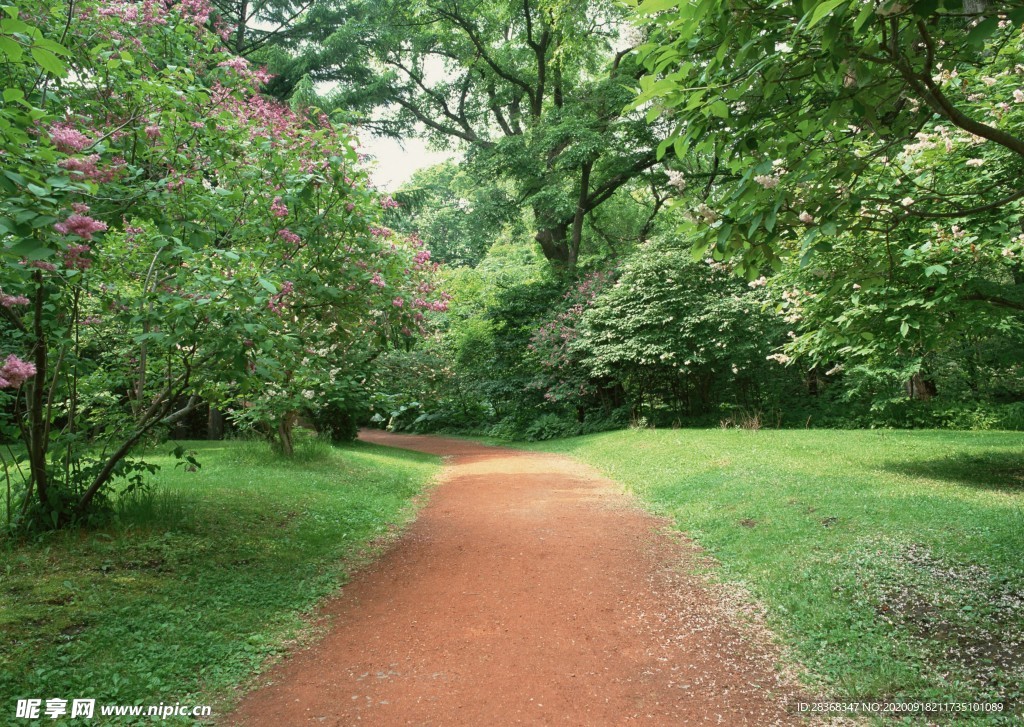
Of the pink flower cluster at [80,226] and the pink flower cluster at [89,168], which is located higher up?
the pink flower cluster at [89,168]

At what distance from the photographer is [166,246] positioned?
4.54 meters

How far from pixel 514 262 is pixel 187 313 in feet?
99.0

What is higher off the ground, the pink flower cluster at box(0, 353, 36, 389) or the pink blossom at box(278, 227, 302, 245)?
the pink blossom at box(278, 227, 302, 245)

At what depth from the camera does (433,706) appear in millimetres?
3312

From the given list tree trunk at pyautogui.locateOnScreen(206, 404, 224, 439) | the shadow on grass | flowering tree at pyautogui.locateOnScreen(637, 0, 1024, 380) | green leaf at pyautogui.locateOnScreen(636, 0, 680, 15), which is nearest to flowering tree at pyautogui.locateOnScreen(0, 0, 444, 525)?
green leaf at pyautogui.locateOnScreen(636, 0, 680, 15)

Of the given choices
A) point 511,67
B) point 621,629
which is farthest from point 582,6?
point 621,629

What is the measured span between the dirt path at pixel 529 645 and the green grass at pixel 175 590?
0.42 metres

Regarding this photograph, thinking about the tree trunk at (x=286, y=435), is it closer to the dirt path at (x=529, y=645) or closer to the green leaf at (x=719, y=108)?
the dirt path at (x=529, y=645)

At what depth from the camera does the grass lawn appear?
355 cm

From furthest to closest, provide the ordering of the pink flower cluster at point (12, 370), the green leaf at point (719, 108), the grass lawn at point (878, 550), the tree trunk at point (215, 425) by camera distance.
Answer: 1. the tree trunk at point (215, 425)
2. the pink flower cluster at point (12, 370)
3. the grass lawn at point (878, 550)
4. the green leaf at point (719, 108)

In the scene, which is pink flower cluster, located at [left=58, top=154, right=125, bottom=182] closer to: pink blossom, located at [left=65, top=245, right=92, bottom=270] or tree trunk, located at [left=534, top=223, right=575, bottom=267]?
pink blossom, located at [left=65, top=245, right=92, bottom=270]

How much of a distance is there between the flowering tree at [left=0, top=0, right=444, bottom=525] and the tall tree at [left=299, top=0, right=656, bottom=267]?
13.8 meters

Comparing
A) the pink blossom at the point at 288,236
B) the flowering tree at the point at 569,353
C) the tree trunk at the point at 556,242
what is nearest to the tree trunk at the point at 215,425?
the flowering tree at the point at 569,353

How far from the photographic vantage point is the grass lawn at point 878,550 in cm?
355
